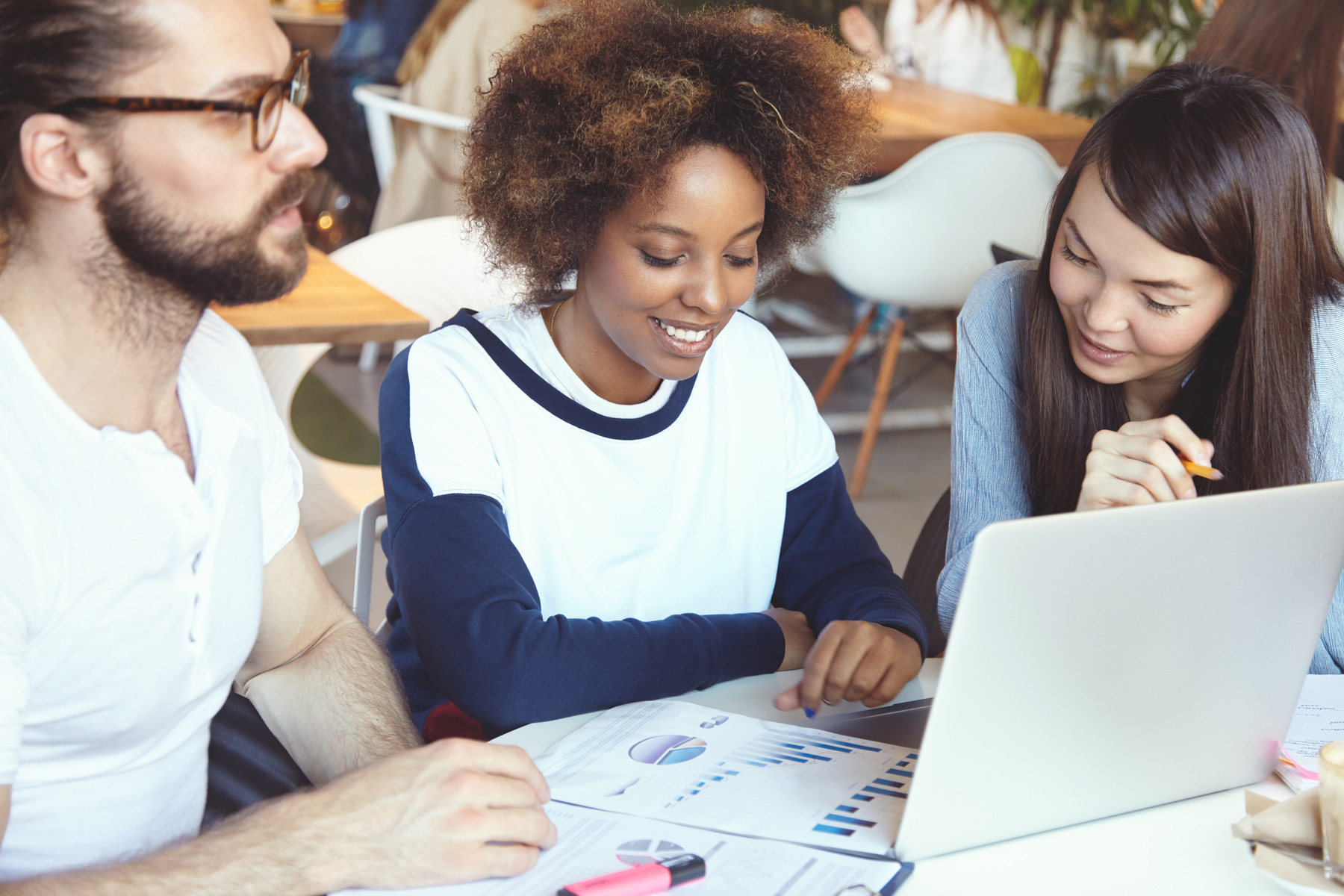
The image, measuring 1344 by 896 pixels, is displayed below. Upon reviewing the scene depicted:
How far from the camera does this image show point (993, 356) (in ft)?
5.01

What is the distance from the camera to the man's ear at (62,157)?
0.86 metres

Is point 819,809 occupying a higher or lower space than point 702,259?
lower

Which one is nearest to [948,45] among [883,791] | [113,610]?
[883,791]

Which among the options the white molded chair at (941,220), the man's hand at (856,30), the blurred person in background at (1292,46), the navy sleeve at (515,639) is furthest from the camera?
the man's hand at (856,30)

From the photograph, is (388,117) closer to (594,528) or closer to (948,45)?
(948,45)

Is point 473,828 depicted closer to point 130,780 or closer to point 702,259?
point 130,780

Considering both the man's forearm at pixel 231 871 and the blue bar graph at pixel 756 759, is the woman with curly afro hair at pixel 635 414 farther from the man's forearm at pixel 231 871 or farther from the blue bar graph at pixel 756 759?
the man's forearm at pixel 231 871

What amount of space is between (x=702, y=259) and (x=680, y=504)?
0.29 meters

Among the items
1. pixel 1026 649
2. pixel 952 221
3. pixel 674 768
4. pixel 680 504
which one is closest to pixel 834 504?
pixel 680 504

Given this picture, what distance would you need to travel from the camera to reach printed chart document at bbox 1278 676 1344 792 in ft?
3.19

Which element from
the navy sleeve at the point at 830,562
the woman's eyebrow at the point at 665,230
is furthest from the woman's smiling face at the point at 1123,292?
the woman's eyebrow at the point at 665,230

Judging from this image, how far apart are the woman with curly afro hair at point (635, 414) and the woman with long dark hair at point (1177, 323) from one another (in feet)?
0.80

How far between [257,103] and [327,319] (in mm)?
993

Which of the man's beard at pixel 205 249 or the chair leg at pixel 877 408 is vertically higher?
the man's beard at pixel 205 249
